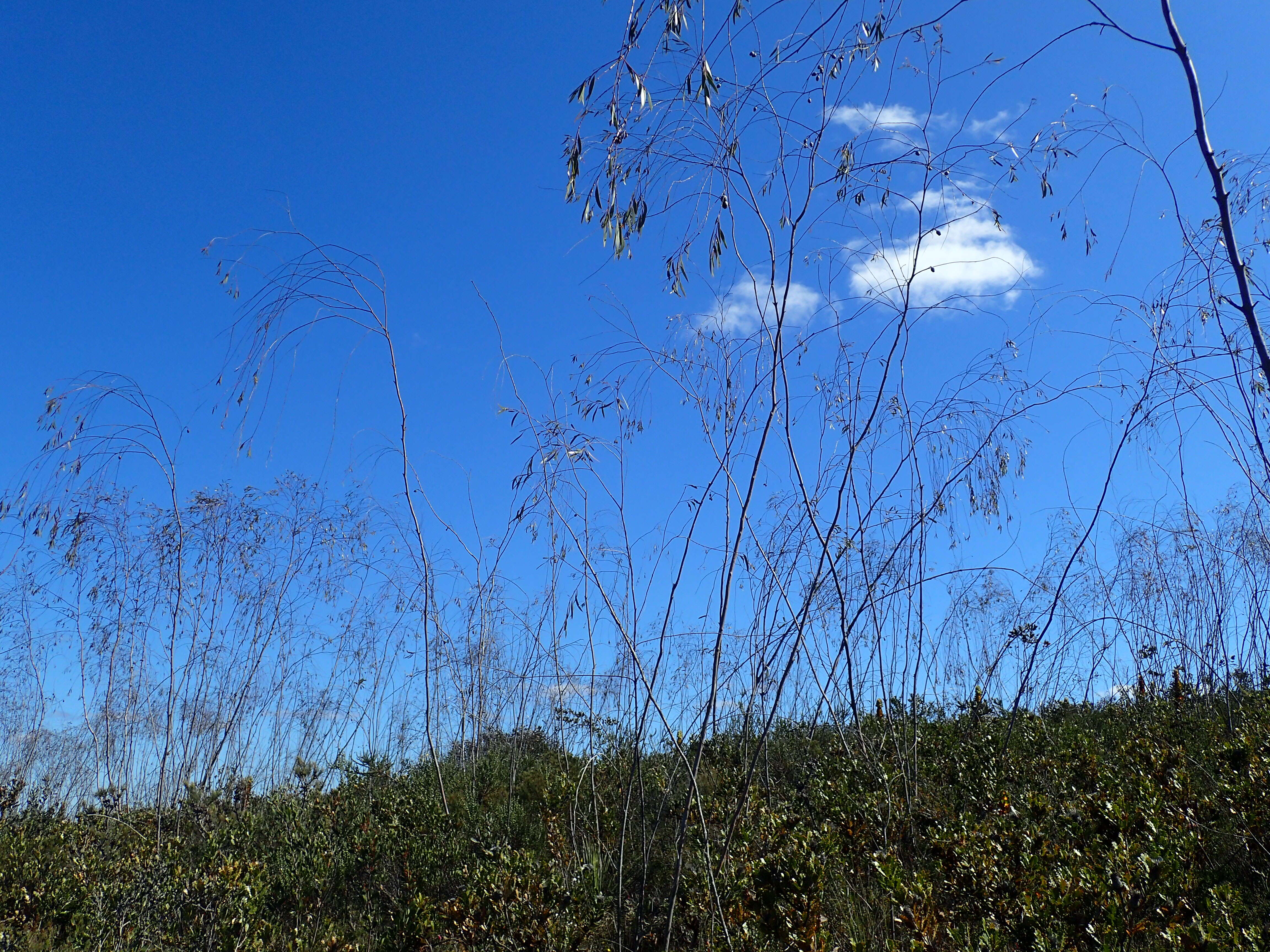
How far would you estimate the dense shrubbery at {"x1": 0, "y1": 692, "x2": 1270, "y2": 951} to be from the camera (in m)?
2.30

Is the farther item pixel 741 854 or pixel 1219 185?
pixel 741 854

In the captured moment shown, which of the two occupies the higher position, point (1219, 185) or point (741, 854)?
point (1219, 185)

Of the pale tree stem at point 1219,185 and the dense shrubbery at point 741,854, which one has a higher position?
the pale tree stem at point 1219,185

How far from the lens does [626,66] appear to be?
2.31 metres

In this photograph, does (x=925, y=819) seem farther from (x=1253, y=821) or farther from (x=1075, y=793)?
(x=1253, y=821)

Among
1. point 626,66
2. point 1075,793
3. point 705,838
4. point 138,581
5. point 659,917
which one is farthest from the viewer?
point 138,581

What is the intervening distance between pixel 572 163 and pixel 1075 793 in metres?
3.44

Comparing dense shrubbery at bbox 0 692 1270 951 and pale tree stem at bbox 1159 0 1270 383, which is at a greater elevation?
pale tree stem at bbox 1159 0 1270 383

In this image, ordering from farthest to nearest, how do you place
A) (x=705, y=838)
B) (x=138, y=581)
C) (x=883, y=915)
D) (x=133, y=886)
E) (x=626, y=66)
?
(x=138, y=581) → (x=133, y=886) → (x=883, y=915) → (x=626, y=66) → (x=705, y=838)

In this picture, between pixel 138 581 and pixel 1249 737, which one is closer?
pixel 1249 737

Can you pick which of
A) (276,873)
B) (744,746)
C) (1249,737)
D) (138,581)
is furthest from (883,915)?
(138,581)

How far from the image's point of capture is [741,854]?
2877 millimetres

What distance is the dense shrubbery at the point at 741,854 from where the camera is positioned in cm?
230

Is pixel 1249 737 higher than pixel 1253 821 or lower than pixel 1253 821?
higher
